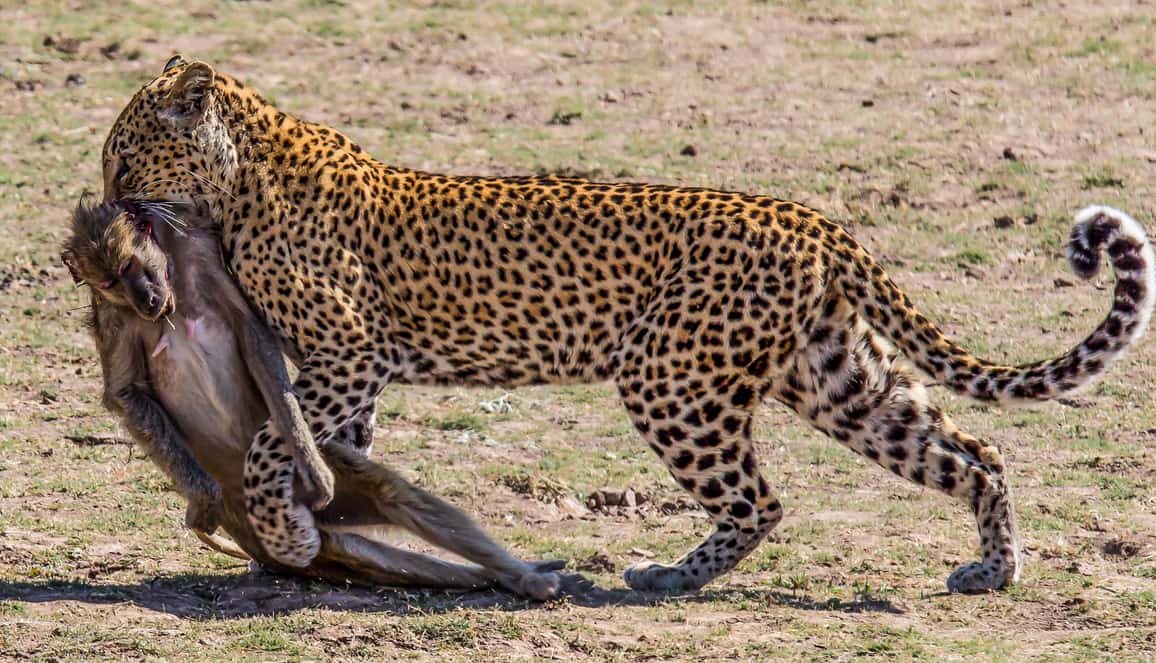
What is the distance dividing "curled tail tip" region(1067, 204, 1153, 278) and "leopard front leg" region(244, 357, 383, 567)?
287 centimetres

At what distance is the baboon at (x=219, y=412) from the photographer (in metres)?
→ 8.17

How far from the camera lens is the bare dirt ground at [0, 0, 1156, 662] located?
7.86 metres

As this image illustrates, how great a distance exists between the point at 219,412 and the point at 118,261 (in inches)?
Answer: 31.7

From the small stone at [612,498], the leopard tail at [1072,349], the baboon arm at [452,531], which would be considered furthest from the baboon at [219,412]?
the leopard tail at [1072,349]

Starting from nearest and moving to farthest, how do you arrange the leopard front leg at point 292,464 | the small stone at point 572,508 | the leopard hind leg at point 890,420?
the leopard front leg at point 292,464 < the leopard hind leg at point 890,420 < the small stone at point 572,508

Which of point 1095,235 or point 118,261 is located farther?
point 118,261

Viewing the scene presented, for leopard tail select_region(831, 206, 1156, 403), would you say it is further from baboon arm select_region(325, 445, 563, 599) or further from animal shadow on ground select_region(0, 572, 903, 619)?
baboon arm select_region(325, 445, 563, 599)

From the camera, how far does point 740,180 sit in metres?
13.7

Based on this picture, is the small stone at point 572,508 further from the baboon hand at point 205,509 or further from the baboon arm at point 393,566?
the baboon hand at point 205,509

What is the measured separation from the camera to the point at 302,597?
8188 mm

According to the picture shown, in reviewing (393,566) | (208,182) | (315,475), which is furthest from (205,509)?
(208,182)

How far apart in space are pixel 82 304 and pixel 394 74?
4.11m

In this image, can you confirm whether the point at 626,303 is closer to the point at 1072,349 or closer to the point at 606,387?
the point at 1072,349

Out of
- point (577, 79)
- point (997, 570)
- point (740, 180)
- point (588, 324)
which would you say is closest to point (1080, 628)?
point (997, 570)
